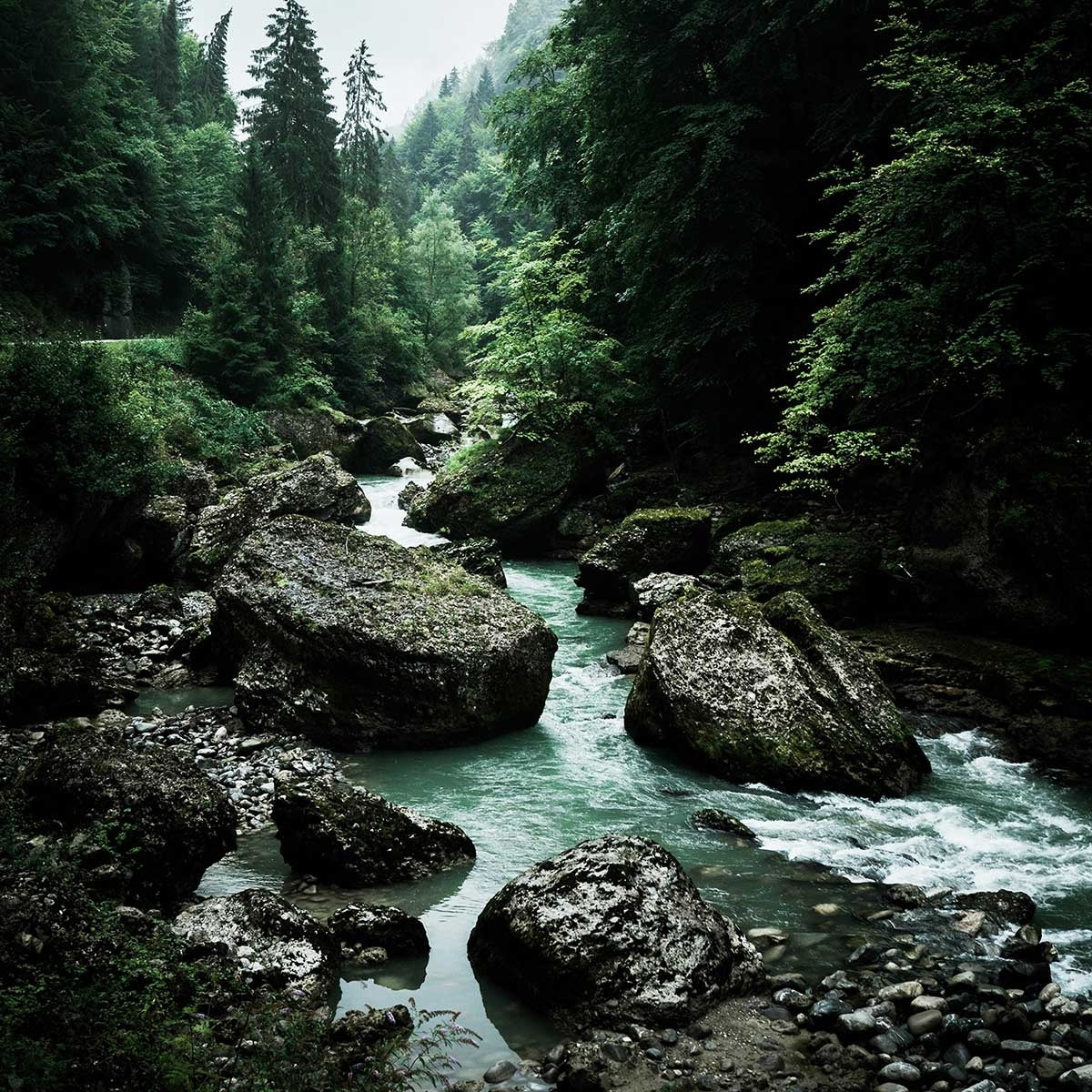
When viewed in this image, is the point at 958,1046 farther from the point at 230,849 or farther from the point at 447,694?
the point at 447,694

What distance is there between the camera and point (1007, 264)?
10.1 m

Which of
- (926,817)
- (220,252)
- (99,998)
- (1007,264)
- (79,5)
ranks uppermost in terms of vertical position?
(79,5)

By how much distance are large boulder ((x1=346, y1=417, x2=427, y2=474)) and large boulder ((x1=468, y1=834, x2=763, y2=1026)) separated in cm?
2572

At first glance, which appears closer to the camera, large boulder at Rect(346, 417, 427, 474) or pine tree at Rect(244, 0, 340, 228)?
large boulder at Rect(346, 417, 427, 474)

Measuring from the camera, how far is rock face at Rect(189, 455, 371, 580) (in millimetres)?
13328

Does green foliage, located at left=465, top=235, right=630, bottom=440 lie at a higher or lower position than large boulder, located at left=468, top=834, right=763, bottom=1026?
higher

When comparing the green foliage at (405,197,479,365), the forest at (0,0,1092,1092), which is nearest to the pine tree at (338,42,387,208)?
the green foliage at (405,197,479,365)

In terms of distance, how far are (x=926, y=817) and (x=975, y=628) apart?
427cm

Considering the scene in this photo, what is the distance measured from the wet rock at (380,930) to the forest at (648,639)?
0.03 metres

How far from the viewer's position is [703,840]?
21.3 feet

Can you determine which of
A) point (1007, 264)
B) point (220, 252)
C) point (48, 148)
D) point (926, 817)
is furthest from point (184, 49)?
point (926, 817)

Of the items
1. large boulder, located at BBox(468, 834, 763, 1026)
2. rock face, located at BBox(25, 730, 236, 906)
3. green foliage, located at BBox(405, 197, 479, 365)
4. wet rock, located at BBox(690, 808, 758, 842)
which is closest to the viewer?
large boulder, located at BBox(468, 834, 763, 1026)

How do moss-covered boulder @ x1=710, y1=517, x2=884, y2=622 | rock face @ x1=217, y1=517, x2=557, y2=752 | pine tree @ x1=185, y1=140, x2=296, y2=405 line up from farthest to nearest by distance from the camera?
1. pine tree @ x1=185, y1=140, x2=296, y2=405
2. moss-covered boulder @ x1=710, y1=517, x2=884, y2=622
3. rock face @ x1=217, y1=517, x2=557, y2=752

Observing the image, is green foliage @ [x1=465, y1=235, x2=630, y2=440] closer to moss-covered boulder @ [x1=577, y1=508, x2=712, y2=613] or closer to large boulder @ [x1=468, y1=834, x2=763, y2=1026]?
moss-covered boulder @ [x1=577, y1=508, x2=712, y2=613]
